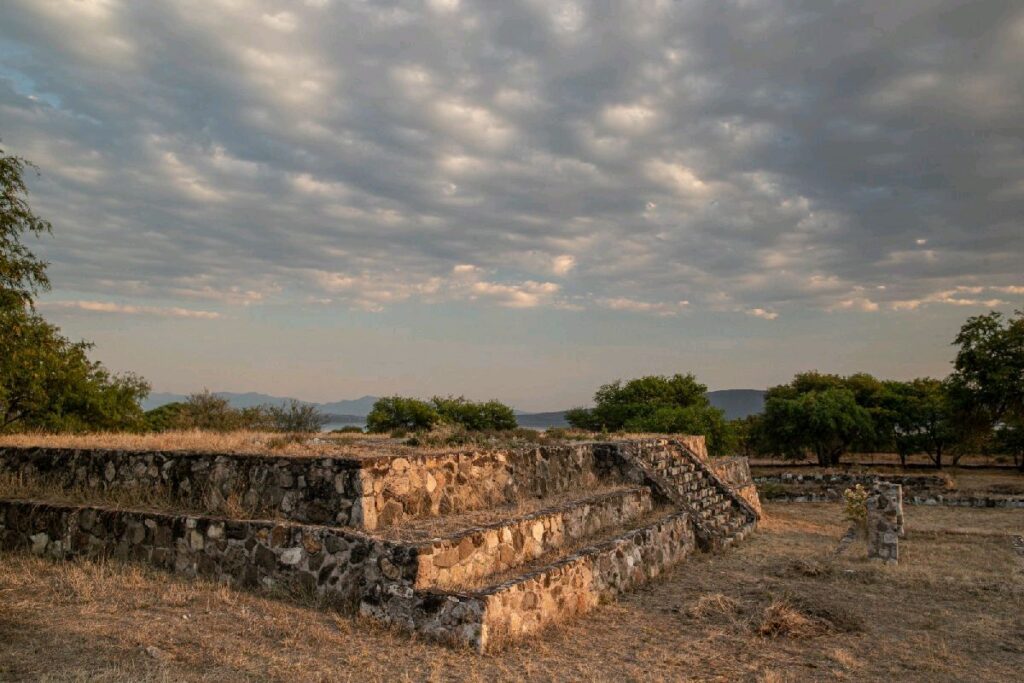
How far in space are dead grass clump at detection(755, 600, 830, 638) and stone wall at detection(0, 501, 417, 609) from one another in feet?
16.7

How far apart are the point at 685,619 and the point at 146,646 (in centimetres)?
731

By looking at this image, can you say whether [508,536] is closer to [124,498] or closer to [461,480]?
[461,480]

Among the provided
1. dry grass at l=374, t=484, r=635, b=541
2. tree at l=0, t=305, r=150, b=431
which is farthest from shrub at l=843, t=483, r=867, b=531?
tree at l=0, t=305, r=150, b=431

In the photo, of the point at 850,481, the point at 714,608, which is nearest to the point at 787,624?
the point at 714,608

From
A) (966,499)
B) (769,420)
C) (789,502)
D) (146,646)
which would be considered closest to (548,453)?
(146,646)

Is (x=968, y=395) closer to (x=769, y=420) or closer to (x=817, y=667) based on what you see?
(x=769, y=420)

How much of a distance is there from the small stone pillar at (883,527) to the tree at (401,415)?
31.5 metres

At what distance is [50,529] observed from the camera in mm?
11281

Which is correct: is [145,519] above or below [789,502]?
above

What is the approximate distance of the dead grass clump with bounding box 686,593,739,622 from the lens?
33.0ft

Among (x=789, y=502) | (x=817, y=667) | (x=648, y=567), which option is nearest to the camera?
(x=817, y=667)

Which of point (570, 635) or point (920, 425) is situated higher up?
point (920, 425)

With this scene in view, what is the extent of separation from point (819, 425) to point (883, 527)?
119 ft

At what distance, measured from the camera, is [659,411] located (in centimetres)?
4684
